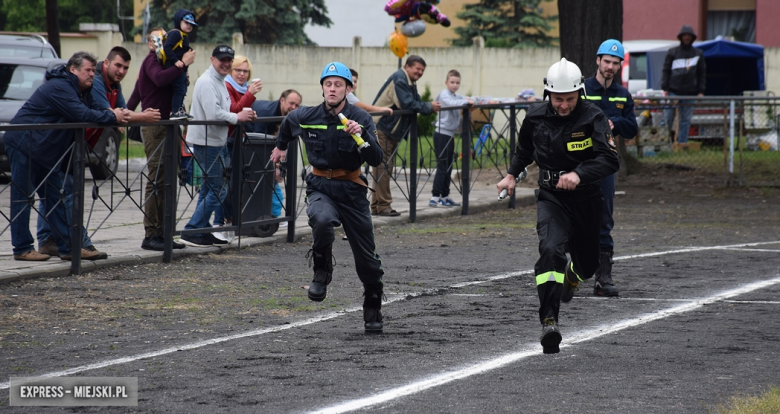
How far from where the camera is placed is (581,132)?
6.99m

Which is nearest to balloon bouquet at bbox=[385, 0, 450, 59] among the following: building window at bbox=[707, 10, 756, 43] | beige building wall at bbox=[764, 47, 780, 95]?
beige building wall at bbox=[764, 47, 780, 95]

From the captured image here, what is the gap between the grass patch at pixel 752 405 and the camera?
511 cm

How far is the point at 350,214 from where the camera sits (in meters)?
7.31

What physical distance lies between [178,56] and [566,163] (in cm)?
506

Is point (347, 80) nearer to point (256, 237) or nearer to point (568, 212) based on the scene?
point (568, 212)

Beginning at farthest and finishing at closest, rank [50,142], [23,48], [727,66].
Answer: [727,66], [23,48], [50,142]

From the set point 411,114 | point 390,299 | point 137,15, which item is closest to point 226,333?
point 390,299

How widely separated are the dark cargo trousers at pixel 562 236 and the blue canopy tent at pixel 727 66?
20.9 m

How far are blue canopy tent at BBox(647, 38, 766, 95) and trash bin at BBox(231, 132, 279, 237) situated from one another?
58.1 feet

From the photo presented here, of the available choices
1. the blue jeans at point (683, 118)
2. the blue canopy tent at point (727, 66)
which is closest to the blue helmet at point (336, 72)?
the blue jeans at point (683, 118)

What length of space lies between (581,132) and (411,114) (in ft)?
23.8

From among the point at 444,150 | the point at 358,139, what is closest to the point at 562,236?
the point at 358,139

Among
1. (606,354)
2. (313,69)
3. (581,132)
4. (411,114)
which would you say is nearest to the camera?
(606,354)

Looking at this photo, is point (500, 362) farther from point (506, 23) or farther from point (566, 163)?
point (506, 23)
